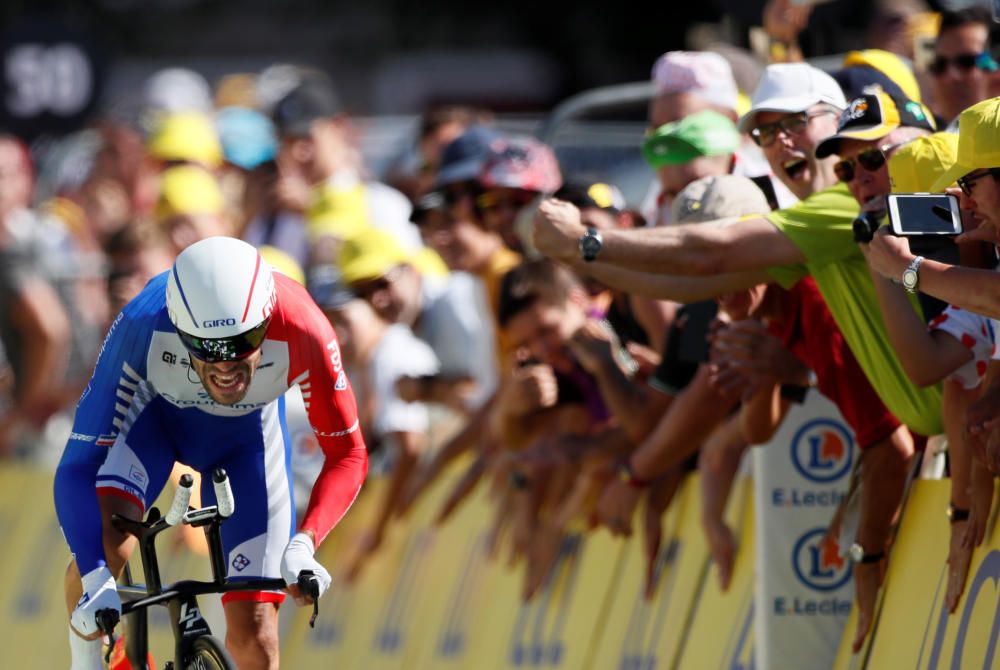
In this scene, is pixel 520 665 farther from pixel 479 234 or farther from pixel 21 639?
pixel 21 639

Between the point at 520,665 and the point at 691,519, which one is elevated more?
the point at 691,519

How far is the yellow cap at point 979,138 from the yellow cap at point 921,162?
53 centimetres

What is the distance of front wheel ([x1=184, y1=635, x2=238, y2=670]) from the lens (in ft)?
20.7

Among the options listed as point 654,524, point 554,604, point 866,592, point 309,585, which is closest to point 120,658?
point 309,585

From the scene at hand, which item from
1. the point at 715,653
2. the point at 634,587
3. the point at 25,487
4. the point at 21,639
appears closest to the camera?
the point at 715,653

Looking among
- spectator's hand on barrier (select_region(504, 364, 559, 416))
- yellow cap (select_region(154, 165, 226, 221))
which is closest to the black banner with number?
yellow cap (select_region(154, 165, 226, 221))

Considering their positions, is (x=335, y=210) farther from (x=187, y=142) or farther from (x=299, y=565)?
(x=299, y=565)

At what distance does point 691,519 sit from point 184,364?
7.20ft

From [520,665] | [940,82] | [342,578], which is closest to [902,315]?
[940,82]

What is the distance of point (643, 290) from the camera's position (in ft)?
23.0

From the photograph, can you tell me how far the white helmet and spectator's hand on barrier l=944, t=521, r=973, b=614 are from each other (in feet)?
7.35

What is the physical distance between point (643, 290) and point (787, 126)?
0.75 metres

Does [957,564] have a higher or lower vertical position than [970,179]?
lower

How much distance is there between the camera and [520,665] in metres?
9.36
